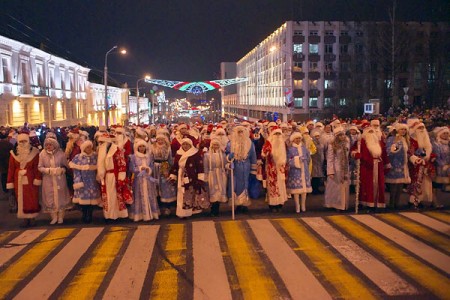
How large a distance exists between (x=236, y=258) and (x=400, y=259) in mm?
2407

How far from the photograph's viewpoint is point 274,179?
930 centimetres

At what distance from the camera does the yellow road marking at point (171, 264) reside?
5.39 meters

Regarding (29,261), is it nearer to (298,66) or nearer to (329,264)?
(329,264)

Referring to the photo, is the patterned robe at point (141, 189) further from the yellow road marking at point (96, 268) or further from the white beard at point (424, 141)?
the white beard at point (424, 141)

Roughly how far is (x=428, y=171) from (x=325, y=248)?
3939 mm

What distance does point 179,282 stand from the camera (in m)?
5.69

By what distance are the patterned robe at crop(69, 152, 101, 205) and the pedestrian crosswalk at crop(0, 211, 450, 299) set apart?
2.11ft

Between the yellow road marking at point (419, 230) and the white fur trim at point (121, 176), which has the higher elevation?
the white fur trim at point (121, 176)

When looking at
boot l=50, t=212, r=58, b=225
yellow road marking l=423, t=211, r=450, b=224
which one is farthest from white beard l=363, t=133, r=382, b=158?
boot l=50, t=212, r=58, b=225

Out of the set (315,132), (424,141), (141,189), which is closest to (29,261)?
(141,189)

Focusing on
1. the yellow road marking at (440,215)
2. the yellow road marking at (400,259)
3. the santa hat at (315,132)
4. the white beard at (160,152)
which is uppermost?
the santa hat at (315,132)

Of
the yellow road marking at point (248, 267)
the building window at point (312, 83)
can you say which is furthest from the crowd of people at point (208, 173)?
the building window at point (312, 83)

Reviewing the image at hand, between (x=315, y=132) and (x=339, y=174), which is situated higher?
(x=315, y=132)

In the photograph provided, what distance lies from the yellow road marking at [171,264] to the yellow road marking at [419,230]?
4038mm
